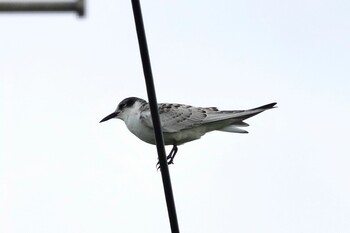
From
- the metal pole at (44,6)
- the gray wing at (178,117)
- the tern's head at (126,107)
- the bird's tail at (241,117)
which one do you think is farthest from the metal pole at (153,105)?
the tern's head at (126,107)

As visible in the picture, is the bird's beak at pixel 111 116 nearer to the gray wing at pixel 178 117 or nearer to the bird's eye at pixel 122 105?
the bird's eye at pixel 122 105

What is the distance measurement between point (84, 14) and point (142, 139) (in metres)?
7.06

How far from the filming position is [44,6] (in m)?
2.05

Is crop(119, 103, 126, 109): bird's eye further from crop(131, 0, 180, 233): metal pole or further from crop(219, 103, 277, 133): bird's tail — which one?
crop(131, 0, 180, 233): metal pole

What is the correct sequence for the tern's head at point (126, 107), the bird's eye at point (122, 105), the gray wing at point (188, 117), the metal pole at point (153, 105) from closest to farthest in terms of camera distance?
the metal pole at point (153, 105) < the gray wing at point (188, 117) < the tern's head at point (126, 107) < the bird's eye at point (122, 105)

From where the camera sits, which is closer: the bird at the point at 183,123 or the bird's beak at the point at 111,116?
the bird at the point at 183,123

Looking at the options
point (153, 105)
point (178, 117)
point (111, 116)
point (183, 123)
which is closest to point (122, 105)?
point (111, 116)

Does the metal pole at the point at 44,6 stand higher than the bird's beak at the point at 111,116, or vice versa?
the metal pole at the point at 44,6

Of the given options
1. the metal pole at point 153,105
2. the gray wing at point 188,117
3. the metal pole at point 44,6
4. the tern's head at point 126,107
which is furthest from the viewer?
the tern's head at point 126,107

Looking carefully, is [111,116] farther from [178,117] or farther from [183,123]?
[183,123]

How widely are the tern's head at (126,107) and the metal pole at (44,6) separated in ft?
24.4

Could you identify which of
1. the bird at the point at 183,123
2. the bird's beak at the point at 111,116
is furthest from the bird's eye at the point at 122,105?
the bird at the point at 183,123

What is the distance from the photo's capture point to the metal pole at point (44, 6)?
2.02 m

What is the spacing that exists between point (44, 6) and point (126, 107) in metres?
7.84
